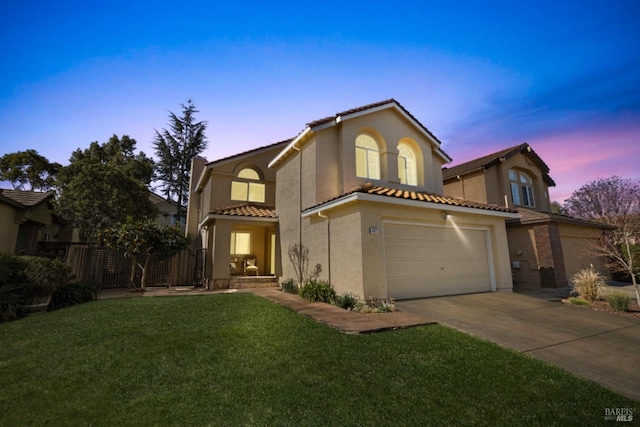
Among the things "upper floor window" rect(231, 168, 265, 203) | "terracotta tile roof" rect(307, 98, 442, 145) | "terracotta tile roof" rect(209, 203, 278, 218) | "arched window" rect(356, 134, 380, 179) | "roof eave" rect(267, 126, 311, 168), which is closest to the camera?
"terracotta tile roof" rect(307, 98, 442, 145)

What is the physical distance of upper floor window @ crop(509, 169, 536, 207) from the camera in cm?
1911

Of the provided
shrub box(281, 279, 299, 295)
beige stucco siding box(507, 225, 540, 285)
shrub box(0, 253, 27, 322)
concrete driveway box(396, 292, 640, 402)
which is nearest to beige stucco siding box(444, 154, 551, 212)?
beige stucco siding box(507, 225, 540, 285)

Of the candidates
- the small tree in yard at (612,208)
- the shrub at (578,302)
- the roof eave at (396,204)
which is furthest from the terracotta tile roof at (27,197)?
the small tree in yard at (612,208)

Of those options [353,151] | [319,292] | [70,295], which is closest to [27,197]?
[70,295]

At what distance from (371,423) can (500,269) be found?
1080 centimetres

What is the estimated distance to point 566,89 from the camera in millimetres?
14086

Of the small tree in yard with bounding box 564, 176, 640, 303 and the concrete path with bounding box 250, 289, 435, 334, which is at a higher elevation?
the small tree in yard with bounding box 564, 176, 640, 303

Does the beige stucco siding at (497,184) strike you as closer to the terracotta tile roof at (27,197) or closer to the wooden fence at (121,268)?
the wooden fence at (121,268)

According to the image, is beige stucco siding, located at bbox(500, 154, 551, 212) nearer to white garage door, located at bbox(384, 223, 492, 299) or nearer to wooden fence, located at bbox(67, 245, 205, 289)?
white garage door, located at bbox(384, 223, 492, 299)

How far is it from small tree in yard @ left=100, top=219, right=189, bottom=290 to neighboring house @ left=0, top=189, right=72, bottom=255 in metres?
4.68

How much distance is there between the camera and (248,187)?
60.1 ft

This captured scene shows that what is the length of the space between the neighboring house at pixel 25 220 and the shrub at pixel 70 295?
20.4ft

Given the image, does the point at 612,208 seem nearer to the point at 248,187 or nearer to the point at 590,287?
the point at 590,287

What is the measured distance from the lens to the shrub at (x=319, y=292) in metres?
9.60
